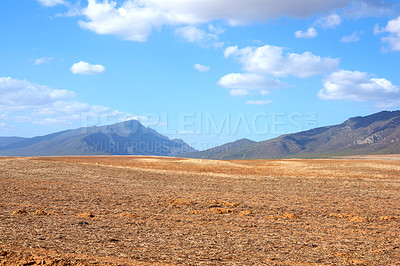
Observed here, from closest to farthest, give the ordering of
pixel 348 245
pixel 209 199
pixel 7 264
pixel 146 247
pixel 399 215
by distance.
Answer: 1. pixel 7 264
2. pixel 146 247
3. pixel 348 245
4. pixel 399 215
5. pixel 209 199

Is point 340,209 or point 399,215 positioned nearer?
point 399,215

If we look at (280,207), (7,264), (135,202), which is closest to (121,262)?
(7,264)

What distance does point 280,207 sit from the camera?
22250 millimetres

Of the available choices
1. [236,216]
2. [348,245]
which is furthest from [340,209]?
[348,245]

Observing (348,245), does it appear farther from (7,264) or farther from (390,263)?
(7,264)

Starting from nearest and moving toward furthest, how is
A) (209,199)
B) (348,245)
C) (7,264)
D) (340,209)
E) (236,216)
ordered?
(7,264) → (348,245) → (236,216) → (340,209) → (209,199)

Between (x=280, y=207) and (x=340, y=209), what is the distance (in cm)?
352

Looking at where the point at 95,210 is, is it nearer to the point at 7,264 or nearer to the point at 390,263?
the point at 7,264

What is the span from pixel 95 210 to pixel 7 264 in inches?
377

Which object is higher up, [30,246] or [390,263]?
[30,246]

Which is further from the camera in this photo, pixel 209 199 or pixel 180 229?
pixel 209 199

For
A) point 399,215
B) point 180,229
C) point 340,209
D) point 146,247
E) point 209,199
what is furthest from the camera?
point 209,199

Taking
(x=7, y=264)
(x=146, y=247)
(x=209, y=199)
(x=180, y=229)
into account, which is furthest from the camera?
(x=209, y=199)

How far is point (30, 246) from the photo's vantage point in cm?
1136
